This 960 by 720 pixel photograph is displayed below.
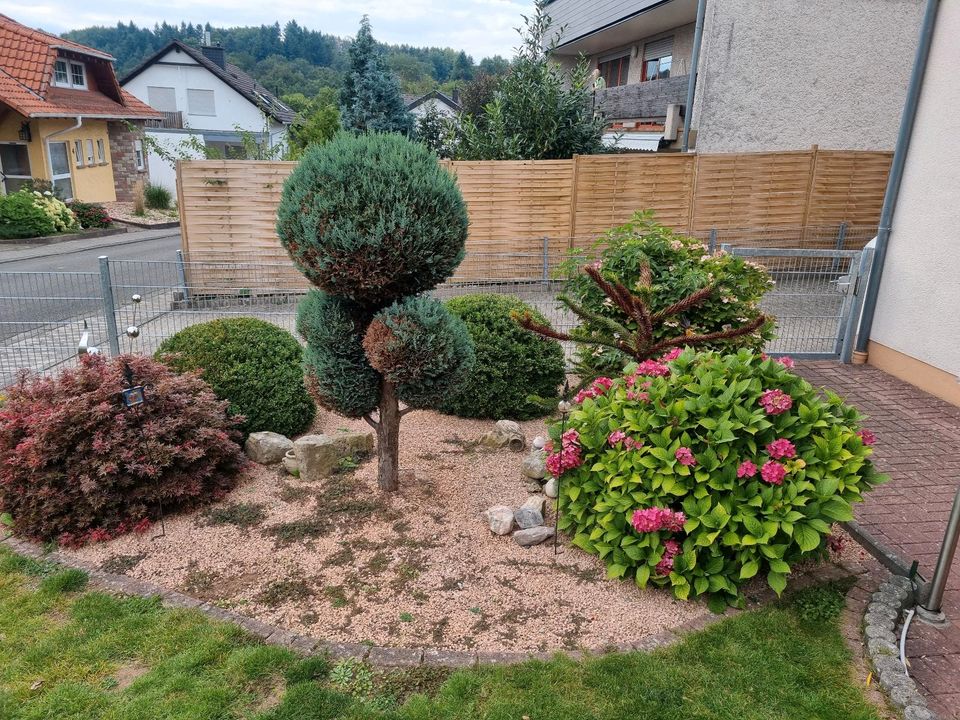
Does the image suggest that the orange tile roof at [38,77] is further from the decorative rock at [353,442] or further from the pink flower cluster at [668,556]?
the pink flower cluster at [668,556]

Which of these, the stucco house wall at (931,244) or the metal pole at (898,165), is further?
the metal pole at (898,165)

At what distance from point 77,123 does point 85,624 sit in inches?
1015

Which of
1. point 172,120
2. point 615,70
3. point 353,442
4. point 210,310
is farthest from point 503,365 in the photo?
point 172,120

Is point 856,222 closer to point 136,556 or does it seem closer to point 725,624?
point 725,624

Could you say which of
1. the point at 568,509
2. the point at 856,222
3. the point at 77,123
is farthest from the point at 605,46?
the point at 568,509

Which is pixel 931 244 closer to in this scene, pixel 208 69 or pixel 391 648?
pixel 391 648

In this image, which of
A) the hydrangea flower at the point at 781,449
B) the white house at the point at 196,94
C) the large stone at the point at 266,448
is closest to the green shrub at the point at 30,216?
the large stone at the point at 266,448

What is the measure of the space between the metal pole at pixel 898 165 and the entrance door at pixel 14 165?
2478cm

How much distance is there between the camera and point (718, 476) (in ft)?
13.5

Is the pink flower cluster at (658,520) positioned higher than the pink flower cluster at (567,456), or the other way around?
the pink flower cluster at (567,456)

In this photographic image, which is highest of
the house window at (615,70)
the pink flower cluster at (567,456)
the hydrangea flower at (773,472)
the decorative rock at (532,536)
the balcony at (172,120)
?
the house window at (615,70)

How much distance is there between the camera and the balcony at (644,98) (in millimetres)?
17125

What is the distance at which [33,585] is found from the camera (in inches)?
170

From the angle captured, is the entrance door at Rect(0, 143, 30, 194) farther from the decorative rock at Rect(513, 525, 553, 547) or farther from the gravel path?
the decorative rock at Rect(513, 525, 553, 547)
